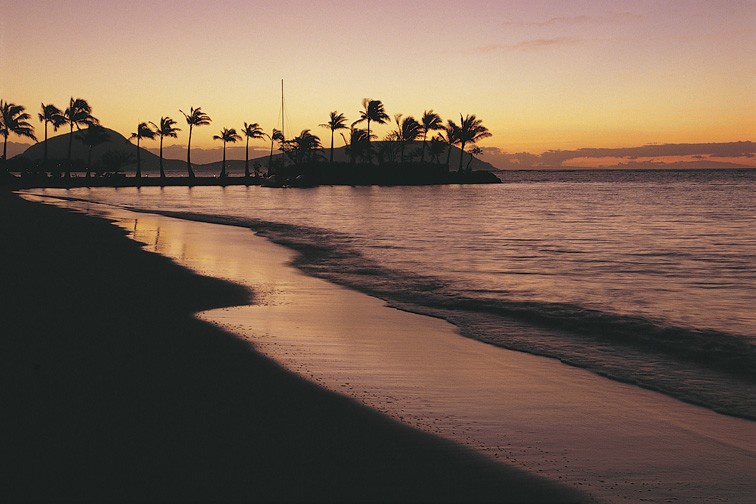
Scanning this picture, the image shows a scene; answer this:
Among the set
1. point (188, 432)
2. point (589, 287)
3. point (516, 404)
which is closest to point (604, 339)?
point (516, 404)

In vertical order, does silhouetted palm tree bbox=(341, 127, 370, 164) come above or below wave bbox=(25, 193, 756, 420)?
above

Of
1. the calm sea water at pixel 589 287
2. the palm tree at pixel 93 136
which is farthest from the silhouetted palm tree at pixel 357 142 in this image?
the calm sea water at pixel 589 287

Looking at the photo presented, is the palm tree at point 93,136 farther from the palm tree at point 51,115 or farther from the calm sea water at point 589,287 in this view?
the calm sea water at point 589,287

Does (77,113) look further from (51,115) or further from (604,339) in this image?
(604,339)

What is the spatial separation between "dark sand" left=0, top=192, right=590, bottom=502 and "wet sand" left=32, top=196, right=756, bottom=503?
0.36 meters

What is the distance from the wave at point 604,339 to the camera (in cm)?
705

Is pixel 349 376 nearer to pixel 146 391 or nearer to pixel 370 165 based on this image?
pixel 146 391

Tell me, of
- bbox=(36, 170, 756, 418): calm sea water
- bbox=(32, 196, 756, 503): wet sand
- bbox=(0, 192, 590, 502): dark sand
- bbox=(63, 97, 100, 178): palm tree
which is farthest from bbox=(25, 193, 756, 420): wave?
bbox=(63, 97, 100, 178): palm tree

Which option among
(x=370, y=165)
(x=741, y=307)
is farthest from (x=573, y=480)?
(x=370, y=165)

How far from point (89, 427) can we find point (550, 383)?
4374mm

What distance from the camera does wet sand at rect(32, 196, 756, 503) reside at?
4.46m

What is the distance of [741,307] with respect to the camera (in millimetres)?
12094

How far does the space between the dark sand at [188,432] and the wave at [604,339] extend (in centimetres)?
333

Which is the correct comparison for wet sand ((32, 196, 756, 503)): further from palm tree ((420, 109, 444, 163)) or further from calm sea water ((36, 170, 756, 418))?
palm tree ((420, 109, 444, 163))
